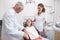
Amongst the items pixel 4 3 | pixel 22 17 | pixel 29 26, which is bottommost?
pixel 29 26

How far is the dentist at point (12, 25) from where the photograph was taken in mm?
2164

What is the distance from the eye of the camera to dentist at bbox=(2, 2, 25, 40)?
7.10 ft

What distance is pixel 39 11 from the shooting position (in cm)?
248

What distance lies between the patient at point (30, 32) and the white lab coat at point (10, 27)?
139 mm

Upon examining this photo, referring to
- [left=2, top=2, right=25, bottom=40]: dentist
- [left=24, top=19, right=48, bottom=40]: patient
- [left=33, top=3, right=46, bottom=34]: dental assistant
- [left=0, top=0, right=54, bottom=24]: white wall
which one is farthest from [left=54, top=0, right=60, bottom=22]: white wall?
[left=2, top=2, right=25, bottom=40]: dentist

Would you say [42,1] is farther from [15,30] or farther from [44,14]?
[15,30]

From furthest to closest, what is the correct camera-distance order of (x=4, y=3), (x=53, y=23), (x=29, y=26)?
(x=53, y=23) < (x=29, y=26) < (x=4, y=3)

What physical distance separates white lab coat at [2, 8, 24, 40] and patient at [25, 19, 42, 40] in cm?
14

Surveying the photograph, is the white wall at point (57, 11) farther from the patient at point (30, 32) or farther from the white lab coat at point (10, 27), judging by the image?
the white lab coat at point (10, 27)

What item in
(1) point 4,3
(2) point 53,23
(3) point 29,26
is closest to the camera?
(1) point 4,3

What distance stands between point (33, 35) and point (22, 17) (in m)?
0.35

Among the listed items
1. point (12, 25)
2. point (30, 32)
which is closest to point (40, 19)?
point (30, 32)

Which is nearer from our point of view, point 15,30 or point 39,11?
point 15,30

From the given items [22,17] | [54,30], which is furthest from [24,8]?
[54,30]
